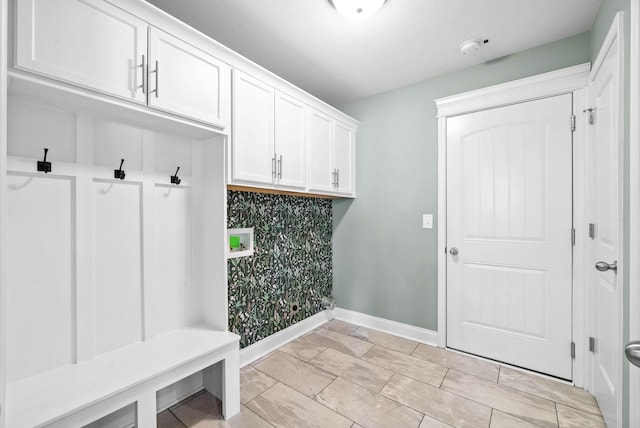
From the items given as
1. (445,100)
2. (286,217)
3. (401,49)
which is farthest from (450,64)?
(286,217)

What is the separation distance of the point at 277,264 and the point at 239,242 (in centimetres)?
50

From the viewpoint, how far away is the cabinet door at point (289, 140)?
2195mm

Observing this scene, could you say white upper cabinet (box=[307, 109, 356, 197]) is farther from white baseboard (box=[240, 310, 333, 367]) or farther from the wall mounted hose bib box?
white baseboard (box=[240, 310, 333, 367])

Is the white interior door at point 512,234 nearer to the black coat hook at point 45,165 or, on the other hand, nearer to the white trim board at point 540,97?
the white trim board at point 540,97

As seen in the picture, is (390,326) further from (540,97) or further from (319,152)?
(540,97)

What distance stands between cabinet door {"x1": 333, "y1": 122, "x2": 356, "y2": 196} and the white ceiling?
0.56 metres

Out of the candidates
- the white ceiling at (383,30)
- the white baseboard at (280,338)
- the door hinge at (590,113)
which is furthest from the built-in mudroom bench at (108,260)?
the door hinge at (590,113)

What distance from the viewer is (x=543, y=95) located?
2.14 metres

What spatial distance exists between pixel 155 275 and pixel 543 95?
3.01 metres

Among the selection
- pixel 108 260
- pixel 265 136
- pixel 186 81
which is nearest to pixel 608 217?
pixel 265 136

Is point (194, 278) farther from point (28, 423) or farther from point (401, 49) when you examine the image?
point (401, 49)

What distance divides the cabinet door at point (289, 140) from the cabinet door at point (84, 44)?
96cm

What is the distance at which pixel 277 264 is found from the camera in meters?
2.67

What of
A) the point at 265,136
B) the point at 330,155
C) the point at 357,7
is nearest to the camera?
the point at 357,7
